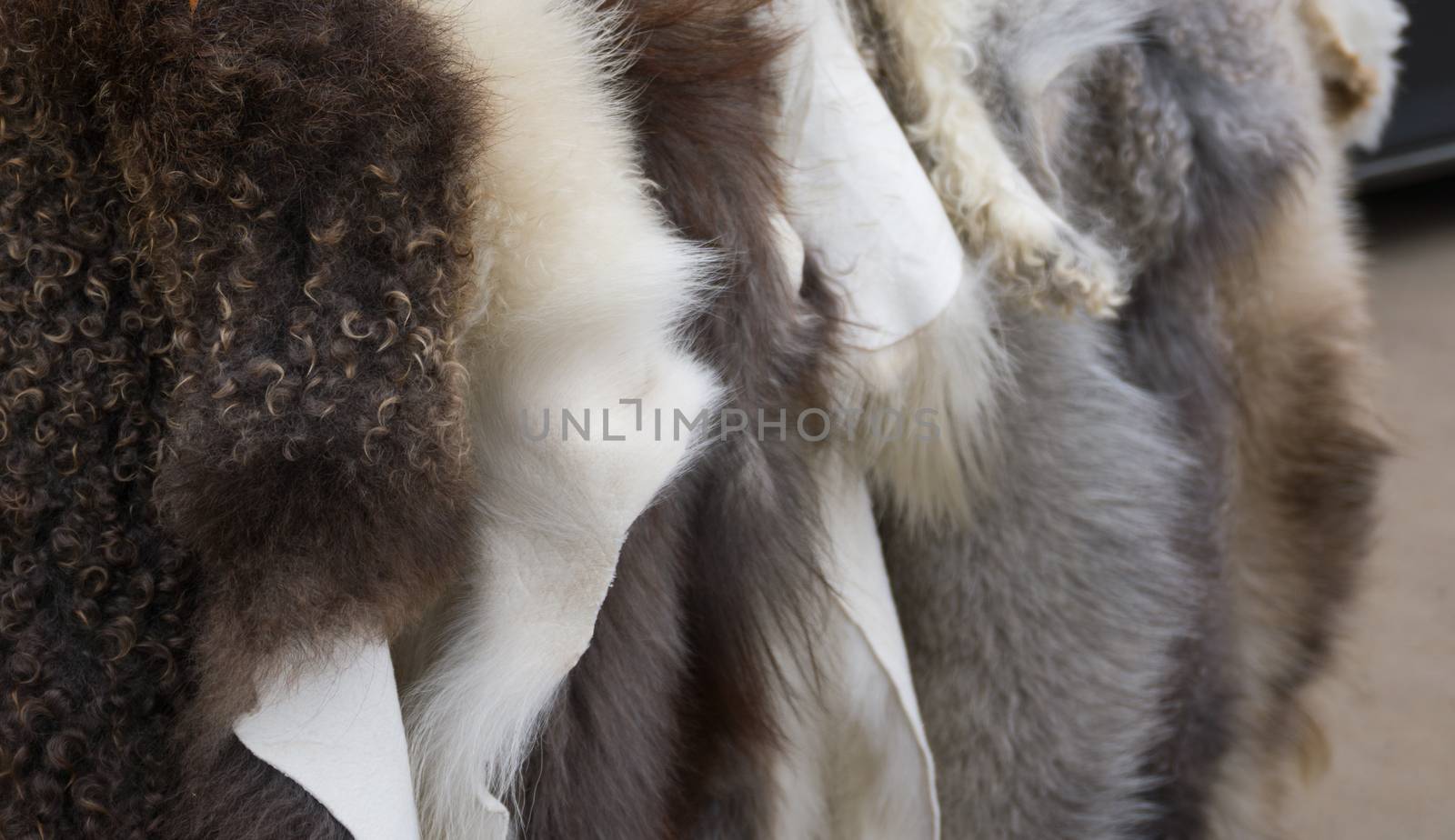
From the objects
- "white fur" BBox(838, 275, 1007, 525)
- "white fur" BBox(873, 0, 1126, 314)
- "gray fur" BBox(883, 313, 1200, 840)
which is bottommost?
"gray fur" BBox(883, 313, 1200, 840)

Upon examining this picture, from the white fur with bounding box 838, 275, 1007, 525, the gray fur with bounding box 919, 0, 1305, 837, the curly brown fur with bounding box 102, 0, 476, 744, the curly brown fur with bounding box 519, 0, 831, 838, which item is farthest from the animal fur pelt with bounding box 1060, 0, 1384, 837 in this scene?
the curly brown fur with bounding box 102, 0, 476, 744

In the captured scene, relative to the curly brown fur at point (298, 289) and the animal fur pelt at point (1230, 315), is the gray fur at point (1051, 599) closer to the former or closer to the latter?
the animal fur pelt at point (1230, 315)

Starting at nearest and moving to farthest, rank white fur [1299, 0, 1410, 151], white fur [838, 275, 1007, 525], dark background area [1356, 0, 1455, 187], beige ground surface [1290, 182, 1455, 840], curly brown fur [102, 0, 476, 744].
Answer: curly brown fur [102, 0, 476, 744] < white fur [838, 275, 1007, 525] < white fur [1299, 0, 1410, 151] < beige ground surface [1290, 182, 1455, 840] < dark background area [1356, 0, 1455, 187]

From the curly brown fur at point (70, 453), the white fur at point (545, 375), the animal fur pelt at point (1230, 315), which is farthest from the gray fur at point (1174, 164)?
the curly brown fur at point (70, 453)

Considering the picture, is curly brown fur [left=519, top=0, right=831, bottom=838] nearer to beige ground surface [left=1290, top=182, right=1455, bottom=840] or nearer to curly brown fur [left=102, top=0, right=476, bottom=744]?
curly brown fur [left=102, top=0, right=476, bottom=744]

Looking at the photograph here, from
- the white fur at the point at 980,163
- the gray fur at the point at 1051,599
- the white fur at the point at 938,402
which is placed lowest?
the gray fur at the point at 1051,599

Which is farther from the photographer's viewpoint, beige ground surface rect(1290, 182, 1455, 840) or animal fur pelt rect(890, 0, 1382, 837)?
beige ground surface rect(1290, 182, 1455, 840)

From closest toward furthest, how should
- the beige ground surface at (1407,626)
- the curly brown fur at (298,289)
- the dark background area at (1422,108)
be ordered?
the curly brown fur at (298,289)
the beige ground surface at (1407,626)
the dark background area at (1422,108)

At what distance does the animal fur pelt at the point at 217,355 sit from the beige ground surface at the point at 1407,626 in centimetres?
66

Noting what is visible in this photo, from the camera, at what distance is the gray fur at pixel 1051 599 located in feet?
1.81

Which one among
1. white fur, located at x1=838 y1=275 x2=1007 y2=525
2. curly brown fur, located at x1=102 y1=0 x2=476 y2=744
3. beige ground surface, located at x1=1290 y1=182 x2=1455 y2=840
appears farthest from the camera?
beige ground surface, located at x1=1290 y1=182 x2=1455 y2=840

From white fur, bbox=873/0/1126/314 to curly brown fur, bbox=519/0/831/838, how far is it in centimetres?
9

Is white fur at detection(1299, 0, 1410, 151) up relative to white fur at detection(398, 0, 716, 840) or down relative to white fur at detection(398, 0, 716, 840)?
up

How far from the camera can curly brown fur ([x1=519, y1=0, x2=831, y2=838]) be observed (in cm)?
40
